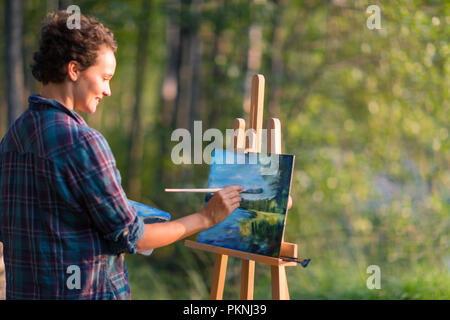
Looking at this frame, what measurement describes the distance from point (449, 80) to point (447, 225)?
1.23 m

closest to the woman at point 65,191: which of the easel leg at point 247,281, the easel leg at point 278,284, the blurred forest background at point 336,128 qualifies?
the easel leg at point 278,284

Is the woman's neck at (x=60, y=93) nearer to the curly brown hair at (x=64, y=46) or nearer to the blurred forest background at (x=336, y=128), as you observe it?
the curly brown hair at (x=64, y=46)

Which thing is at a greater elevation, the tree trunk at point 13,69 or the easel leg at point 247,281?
the tree trunk at point 13,69

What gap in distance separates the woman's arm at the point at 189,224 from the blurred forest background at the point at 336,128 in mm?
2080

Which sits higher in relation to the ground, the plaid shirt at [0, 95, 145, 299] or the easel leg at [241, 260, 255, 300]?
the plaid shirt at [0, 95, 145, 299]

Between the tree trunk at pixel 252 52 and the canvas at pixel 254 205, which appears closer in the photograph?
the canvas at pixel 254 205

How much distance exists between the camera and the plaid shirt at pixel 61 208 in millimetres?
1526

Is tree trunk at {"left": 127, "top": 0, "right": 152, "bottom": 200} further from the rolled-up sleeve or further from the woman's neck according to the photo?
the rolled-up sleeve

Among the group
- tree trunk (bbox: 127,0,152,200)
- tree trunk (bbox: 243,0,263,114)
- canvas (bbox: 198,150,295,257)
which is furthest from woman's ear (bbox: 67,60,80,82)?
tree trunk (bbox: 127,0,152,200)

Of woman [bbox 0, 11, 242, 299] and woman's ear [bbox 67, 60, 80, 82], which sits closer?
woman [bbox 0, 11, 242, 299]

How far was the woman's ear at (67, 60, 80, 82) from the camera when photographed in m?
1.64

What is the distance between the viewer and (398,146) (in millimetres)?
5598

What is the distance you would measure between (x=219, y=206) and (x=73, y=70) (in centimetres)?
72
